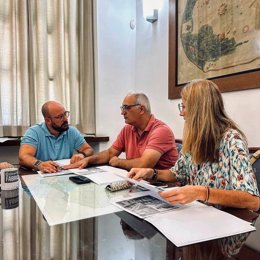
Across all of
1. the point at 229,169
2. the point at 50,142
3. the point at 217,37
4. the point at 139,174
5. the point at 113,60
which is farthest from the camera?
the point at 113,60

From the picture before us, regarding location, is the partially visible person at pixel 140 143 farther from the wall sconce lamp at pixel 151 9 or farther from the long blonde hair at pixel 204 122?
the wall sconce lamp at pixel 151 9

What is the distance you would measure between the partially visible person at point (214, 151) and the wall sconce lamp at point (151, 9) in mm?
1924

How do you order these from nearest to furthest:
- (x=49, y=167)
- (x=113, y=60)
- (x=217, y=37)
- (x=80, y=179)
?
(x=80, y=179) < (x=49, y=167) < (x=217, y=37) < (x=113, y=60)

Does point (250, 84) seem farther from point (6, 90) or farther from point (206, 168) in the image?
point (6, 90)

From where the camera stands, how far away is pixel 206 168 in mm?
1170

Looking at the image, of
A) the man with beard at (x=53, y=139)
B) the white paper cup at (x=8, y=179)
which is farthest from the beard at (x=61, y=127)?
the white paper cup at (x=8, y=179)

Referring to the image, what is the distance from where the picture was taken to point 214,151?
43.9 inches

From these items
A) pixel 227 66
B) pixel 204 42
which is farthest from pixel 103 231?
pixel 204 42

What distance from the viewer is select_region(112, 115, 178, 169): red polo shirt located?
182cm

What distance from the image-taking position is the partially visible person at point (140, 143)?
175cm

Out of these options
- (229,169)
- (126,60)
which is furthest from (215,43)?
(126,60)

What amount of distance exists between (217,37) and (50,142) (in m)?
1.49

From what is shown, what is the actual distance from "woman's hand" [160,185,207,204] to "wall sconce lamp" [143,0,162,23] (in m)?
2.37

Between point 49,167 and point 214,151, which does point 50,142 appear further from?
point 214,151
